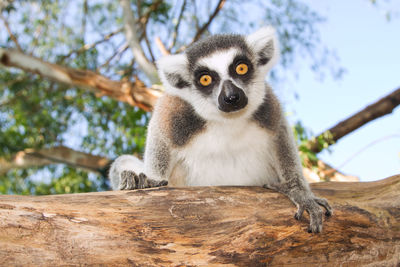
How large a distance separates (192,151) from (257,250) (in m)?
1.29

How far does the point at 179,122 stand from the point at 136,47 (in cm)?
654

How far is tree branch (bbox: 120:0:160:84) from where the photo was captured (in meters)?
9.62

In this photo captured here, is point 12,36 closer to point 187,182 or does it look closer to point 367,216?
point 187,182

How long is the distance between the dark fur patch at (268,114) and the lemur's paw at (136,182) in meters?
1.15

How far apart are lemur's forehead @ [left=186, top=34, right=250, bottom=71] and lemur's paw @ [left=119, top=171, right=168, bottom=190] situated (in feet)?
4.08

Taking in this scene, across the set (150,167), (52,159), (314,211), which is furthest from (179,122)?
(52,159)

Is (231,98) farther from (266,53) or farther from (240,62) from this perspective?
A: (266,53)

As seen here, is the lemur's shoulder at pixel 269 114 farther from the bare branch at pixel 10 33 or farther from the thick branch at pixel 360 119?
the bare branch at pixel 10 33

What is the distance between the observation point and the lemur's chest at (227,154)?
3.84 meters

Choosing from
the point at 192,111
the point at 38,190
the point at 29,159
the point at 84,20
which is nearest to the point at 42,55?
the point at 84,20

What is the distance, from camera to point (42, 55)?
11.4 metres

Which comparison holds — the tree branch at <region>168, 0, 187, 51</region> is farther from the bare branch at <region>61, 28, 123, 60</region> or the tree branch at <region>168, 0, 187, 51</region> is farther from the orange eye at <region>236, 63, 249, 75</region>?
the orange eye at <region>236, 63, 249, 75</region>

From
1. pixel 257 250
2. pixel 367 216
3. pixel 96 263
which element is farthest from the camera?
pixel 367 216

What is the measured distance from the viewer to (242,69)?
3863mm
